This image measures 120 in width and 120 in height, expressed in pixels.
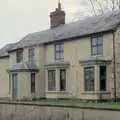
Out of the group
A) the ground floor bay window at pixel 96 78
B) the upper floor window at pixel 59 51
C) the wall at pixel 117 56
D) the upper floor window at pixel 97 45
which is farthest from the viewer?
the upper floor window at pixel 59 51

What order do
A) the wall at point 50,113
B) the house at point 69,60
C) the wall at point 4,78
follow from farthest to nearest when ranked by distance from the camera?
the wall at point 4,78 < the house at point 69,60 < the wall at point 50,113

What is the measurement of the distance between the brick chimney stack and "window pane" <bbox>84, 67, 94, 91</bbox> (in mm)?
13409

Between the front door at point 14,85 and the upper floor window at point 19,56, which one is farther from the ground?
the upper floor window at point 19,56

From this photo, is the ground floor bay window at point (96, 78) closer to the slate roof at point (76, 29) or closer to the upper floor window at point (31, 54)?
the slate roof at point (76, 29)

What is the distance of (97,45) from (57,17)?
13425 mm

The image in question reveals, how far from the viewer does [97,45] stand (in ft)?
138

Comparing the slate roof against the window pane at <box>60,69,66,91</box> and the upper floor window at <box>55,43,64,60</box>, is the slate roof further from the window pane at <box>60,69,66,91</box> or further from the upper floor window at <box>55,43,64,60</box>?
the window pane at <box>60,69,66,91</box>

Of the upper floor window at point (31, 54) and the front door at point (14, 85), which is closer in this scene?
the front door at point (14, 85)

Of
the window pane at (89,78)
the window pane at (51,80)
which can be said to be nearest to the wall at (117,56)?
the window pane at (89,78)

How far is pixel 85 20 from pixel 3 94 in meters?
16.5

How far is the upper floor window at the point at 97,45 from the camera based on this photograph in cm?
4172

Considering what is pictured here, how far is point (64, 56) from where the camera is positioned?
46.7 meters

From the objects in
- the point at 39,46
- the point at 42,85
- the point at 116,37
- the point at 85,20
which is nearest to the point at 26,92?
the point at 42,85

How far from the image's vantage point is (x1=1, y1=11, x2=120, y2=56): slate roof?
42156 millimetres
